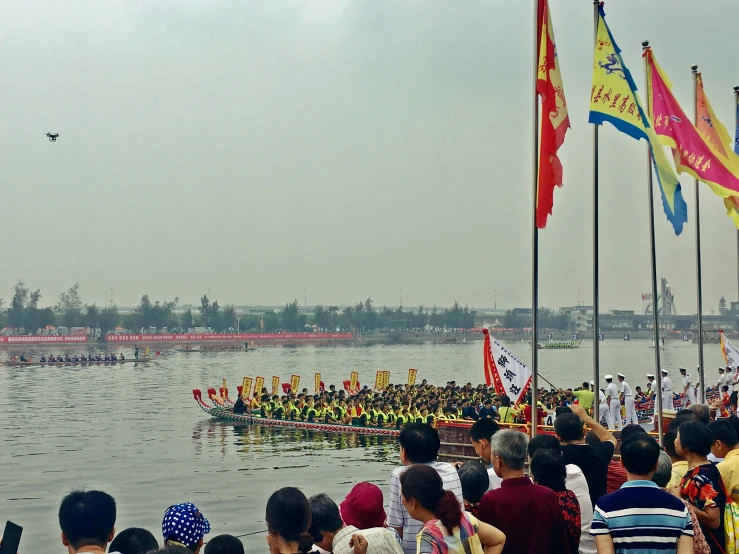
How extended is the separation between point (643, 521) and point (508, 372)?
1586cm

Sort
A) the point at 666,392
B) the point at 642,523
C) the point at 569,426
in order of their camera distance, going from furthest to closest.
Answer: the point at 666,392 → the point at 569,426 → the point at 642,523

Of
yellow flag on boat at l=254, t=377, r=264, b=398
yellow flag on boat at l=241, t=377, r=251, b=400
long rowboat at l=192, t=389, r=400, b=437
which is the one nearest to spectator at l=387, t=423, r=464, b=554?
long rowboat at l=192, t=389, r=400, b=437

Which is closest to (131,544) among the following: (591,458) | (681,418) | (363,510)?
(363,510)

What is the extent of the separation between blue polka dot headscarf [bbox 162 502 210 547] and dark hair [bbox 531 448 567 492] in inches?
78.7

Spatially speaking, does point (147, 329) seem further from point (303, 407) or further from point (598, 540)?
point (598, 540)

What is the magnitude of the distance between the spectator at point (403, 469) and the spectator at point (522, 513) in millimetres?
202

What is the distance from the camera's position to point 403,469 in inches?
172

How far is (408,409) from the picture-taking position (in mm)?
28219

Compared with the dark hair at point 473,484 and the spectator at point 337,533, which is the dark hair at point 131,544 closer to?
the spectator at point 337,533

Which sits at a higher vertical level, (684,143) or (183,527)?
(684,143)

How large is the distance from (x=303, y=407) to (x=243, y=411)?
4.24m

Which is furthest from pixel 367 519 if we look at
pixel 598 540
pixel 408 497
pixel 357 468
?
pixel 357 468

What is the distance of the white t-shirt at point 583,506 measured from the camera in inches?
202

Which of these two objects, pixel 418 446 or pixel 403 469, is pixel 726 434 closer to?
pixel 418 446
